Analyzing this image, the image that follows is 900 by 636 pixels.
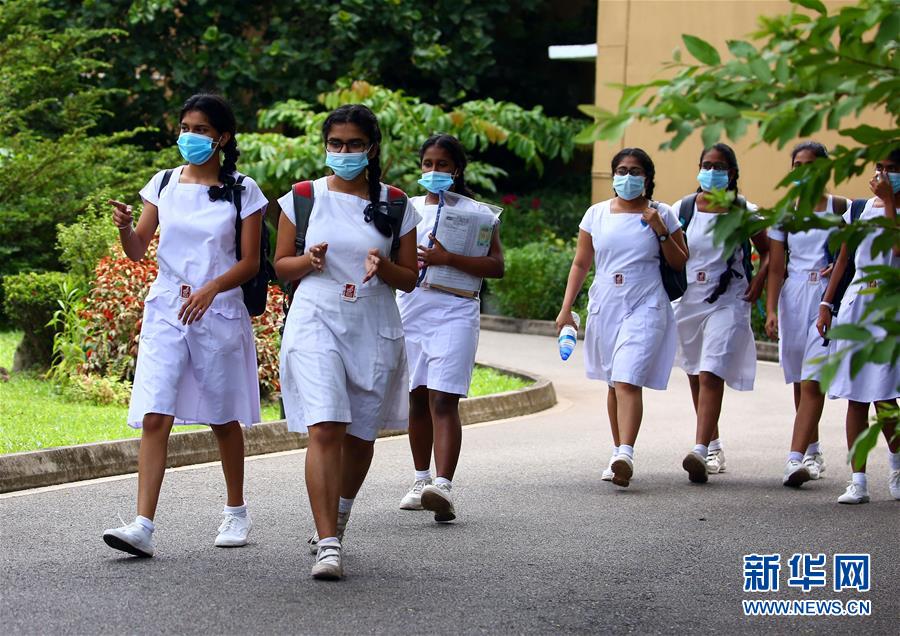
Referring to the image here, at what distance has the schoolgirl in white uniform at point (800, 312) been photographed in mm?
9312

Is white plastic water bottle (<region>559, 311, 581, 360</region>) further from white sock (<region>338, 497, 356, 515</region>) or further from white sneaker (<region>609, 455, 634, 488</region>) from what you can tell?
white sock (<region>338, 497, 356, 515</region>)

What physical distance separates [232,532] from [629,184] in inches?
136

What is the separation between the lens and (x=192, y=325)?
690 centimetres

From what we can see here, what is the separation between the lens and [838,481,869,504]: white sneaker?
8.74 meters

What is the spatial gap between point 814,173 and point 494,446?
6689mm

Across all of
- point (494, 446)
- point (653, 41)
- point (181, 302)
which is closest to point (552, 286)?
point (653, 41)

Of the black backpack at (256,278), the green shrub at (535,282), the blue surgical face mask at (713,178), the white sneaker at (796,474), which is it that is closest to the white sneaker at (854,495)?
the white sneaker at (796,474)

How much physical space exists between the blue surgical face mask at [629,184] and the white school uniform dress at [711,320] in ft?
2.17

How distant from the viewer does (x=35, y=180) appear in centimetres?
1798

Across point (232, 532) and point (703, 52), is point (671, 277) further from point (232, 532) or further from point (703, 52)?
point (703, 52)

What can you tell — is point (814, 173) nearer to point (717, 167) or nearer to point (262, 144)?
point (717, 167)

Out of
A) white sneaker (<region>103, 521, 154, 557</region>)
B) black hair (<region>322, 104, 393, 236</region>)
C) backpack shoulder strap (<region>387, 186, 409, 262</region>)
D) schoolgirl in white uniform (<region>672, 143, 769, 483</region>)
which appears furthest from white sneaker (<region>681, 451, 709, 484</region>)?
white sneaker (<region>103, 521, 154, 557</region>)

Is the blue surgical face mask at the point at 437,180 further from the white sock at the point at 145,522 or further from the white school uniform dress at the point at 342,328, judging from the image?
the white sock at the point at 145,522

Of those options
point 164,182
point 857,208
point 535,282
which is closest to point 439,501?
point 164,182
